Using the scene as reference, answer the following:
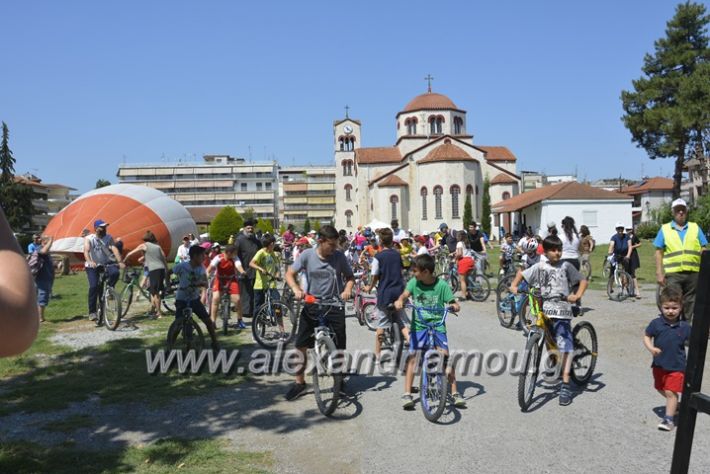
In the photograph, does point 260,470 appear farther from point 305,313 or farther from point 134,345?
point 134,345

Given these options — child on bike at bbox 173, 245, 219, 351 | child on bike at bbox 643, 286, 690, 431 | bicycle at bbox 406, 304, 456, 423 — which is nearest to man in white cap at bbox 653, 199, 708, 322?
child on bike at bbox 643, 286, 690, 431

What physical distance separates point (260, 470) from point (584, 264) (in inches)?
567

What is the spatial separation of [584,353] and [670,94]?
47.6 meters

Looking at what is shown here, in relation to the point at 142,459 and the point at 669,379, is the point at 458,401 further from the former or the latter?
the point at 142,459

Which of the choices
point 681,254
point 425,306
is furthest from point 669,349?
point 681,254

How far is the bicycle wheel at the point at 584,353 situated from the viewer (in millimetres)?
7070

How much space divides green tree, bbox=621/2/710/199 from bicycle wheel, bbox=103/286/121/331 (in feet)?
138

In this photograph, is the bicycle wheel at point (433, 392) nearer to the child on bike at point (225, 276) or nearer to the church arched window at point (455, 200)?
the child on bike at point (225, 276)

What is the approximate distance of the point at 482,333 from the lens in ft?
34.8

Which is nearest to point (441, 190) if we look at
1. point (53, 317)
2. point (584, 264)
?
point (584, 264)

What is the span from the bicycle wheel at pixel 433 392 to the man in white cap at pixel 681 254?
4281 millimetres

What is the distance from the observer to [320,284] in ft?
22.9

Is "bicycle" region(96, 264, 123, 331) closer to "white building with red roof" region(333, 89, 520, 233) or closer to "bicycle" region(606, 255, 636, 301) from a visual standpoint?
"bicycle" region(606, 255, 636, 301)

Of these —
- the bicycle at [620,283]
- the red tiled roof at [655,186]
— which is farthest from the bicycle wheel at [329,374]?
the red tiled roof at [655,186]
